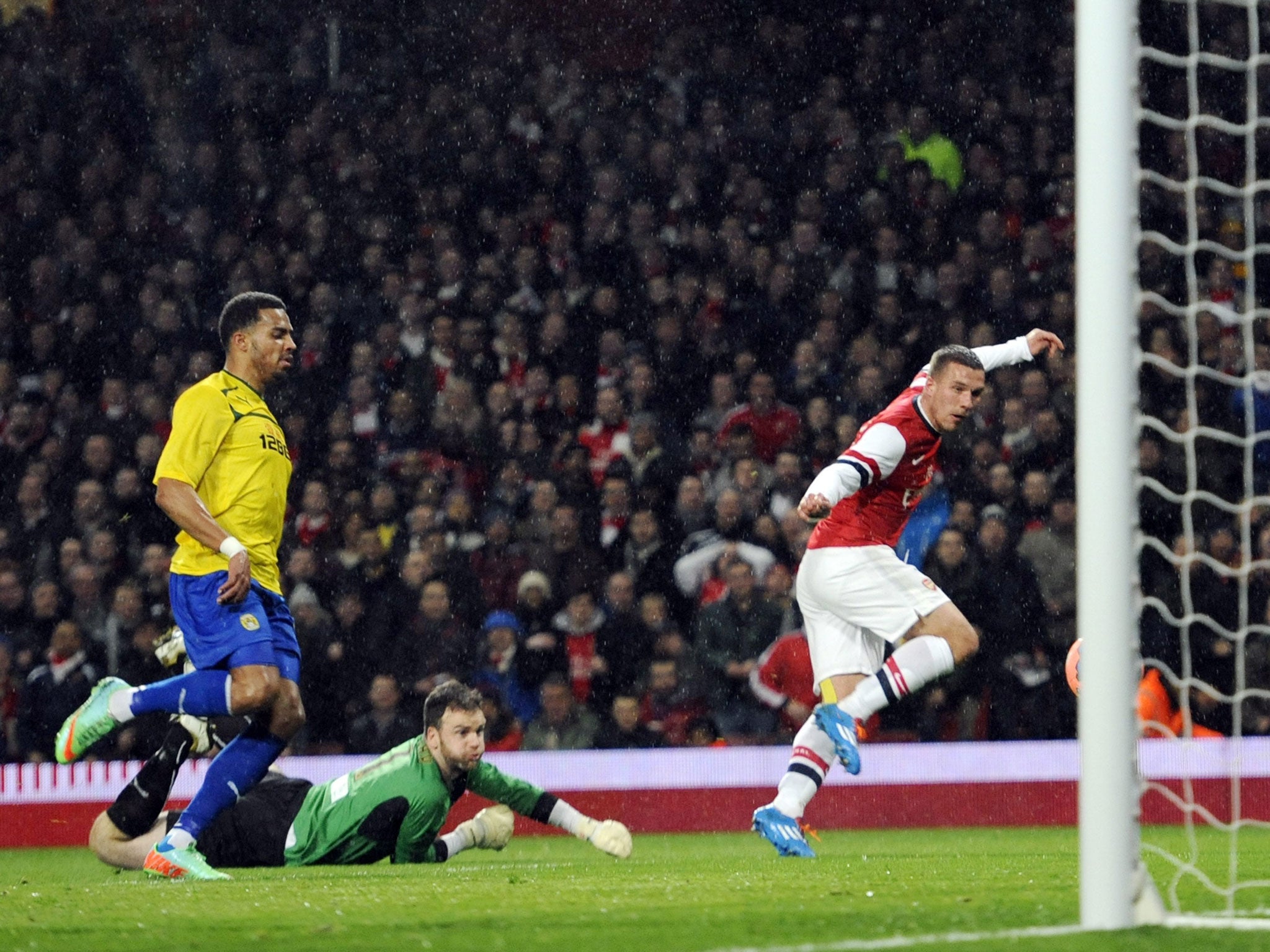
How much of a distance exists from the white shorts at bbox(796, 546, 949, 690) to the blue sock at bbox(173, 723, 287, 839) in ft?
6.49

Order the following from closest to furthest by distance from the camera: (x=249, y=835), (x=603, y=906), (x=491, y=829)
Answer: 1. (x=603, y=906)
2. (x=249, y=835)
3. (x=491, y=829)

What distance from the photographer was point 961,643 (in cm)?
643

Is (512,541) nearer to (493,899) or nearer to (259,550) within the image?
(259,550)

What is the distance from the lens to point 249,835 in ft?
20.8

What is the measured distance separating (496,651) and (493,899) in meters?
4.75

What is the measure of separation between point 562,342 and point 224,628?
5145 millimetres

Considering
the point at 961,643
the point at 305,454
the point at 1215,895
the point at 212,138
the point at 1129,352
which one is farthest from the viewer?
the point at 212,138

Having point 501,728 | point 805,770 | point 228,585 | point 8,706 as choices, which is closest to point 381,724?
point 501,728

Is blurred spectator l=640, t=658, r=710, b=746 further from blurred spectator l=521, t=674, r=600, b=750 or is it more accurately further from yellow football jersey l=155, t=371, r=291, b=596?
yellow football jersey l=155, t=371, r=291, b=596

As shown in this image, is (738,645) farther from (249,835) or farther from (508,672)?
(249,835)

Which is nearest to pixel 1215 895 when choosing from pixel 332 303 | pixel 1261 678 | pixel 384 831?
pixel 384 831

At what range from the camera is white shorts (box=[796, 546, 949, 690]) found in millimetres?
6508

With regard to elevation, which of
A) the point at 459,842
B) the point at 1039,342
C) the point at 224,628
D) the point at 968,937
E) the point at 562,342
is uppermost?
the point at 562,342

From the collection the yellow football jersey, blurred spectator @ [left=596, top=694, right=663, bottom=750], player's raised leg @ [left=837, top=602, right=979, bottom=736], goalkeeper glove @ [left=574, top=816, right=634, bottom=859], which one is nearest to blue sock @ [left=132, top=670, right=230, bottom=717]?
the yellow football jersey
